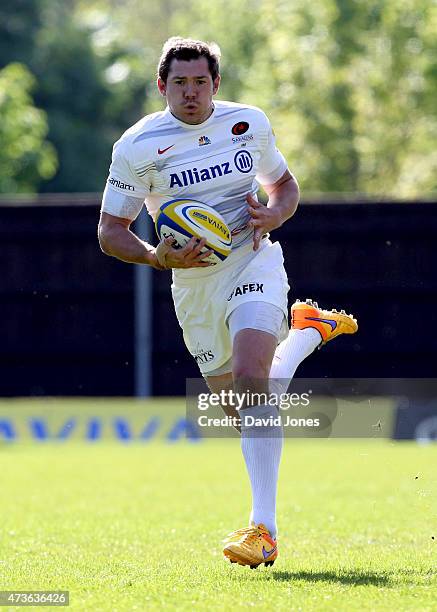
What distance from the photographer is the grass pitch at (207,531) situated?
18.9 feet

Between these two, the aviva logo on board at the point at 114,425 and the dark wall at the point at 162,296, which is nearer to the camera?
the dark wall at the point at 162,296

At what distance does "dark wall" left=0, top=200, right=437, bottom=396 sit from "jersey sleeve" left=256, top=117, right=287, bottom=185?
868 cm

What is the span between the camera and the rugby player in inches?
263

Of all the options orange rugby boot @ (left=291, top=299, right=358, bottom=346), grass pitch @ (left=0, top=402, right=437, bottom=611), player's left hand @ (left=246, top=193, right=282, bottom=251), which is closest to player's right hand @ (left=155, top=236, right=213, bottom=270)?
player's left hand @ (left=246, top=193, right=282, bottom=251)

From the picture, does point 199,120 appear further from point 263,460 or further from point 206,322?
point 263,460

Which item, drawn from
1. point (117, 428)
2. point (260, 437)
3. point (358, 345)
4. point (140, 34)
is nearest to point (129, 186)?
point (260, 437)

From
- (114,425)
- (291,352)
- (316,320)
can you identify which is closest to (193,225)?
(291,352)

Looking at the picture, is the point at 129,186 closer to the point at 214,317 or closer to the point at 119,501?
the point at 214,317

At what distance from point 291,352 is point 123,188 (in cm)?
124

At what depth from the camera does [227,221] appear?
7.02 meters

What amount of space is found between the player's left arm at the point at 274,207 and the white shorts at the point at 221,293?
143 millimetres

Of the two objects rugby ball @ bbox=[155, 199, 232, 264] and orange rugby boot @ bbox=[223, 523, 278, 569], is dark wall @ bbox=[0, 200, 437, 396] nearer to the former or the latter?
rugby ball @ bbox=[155, 199, 232, 264]

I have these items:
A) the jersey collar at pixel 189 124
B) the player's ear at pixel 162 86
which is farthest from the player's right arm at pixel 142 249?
the player's ear at pixel 162 86

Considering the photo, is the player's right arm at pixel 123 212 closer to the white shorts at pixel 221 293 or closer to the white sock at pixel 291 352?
the white shorts at pixel 221 293
